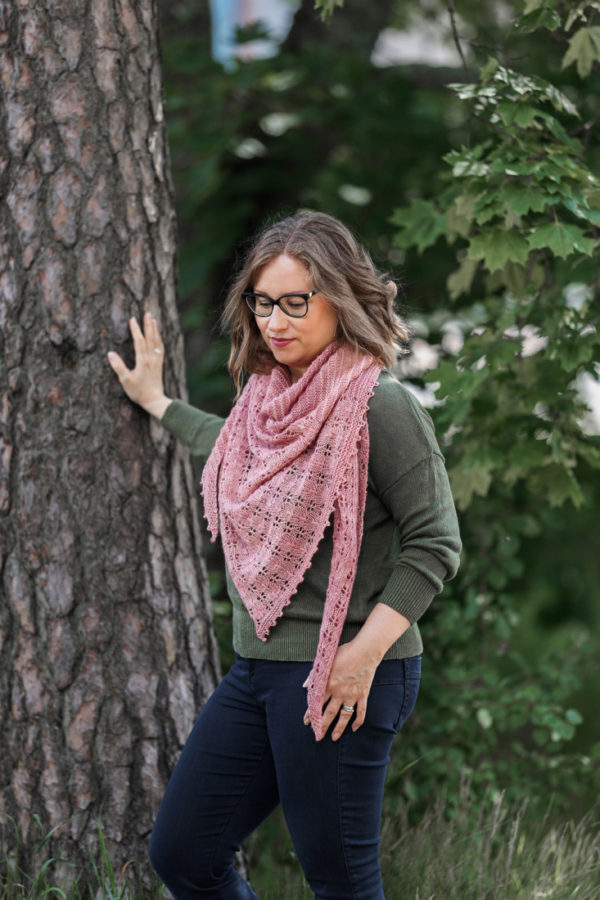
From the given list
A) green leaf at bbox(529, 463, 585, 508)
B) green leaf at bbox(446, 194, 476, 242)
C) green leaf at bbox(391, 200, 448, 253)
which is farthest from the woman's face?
green leaf at bbox(529, 463, 585, 508)

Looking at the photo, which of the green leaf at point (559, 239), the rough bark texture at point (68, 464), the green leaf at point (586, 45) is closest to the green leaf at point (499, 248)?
the green leaf at point (559, 239)

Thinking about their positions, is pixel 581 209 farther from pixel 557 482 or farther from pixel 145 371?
pixel 145 371

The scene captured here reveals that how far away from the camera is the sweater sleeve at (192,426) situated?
8.62 ft

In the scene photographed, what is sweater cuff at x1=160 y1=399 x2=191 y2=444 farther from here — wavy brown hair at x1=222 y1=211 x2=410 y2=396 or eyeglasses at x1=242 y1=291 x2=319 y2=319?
eyeglasses at x1=242 y1=291 x2=319 y2=319

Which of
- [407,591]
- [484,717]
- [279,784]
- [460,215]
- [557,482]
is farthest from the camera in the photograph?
[484,717]

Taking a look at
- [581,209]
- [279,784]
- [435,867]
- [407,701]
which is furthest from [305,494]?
[435,867]

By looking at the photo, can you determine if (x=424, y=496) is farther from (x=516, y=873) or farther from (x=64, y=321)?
(x=516, y=873)

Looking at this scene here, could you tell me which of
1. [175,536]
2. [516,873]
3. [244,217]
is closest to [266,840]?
[516,873]

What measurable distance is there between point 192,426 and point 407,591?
3.03ft

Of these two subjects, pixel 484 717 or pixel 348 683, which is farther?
pixel 484 717

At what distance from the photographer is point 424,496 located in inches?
78.7

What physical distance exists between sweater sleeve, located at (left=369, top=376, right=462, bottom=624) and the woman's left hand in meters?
0.12

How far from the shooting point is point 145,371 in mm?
2670

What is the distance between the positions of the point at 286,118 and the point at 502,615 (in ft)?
10.1
